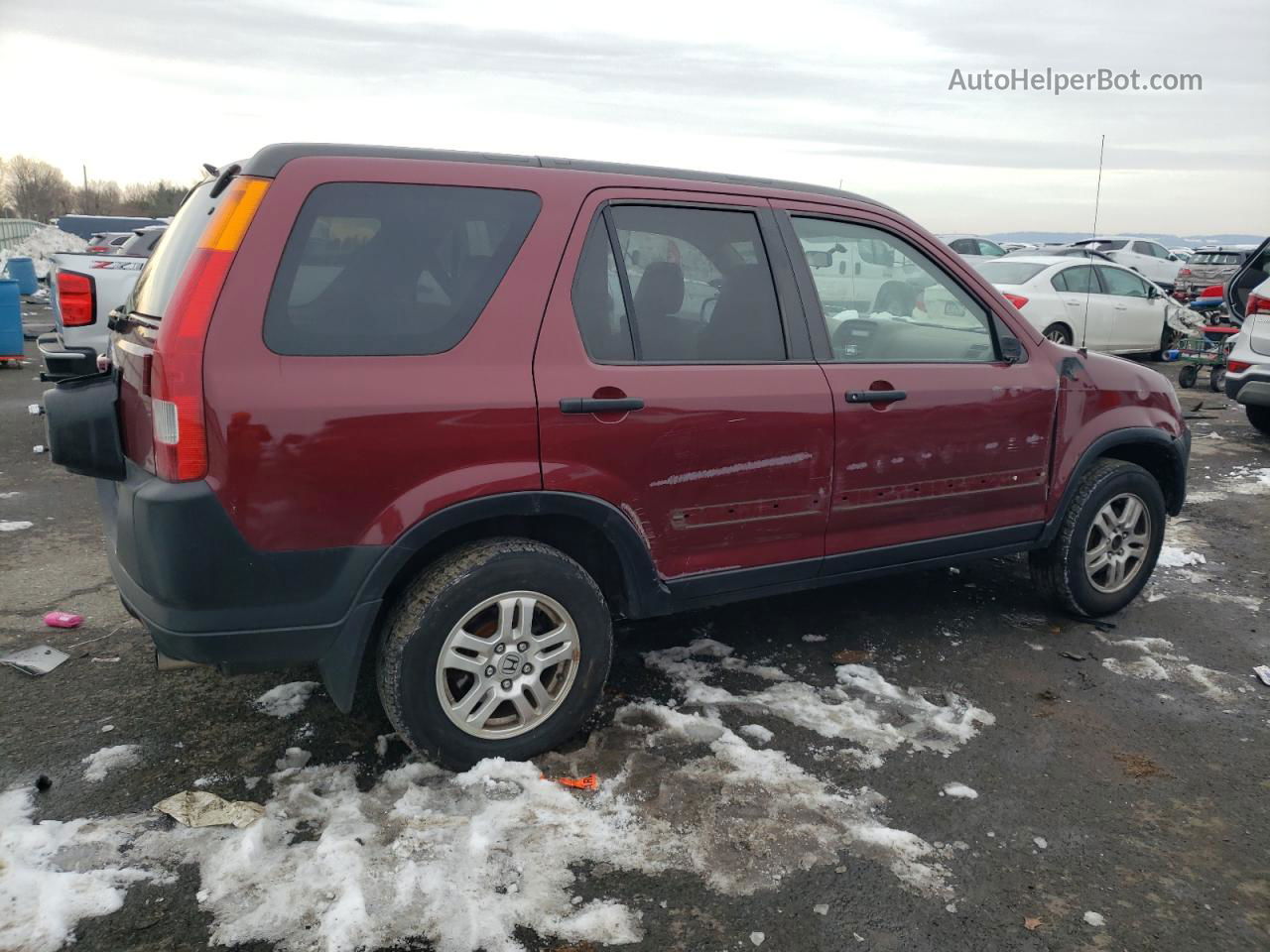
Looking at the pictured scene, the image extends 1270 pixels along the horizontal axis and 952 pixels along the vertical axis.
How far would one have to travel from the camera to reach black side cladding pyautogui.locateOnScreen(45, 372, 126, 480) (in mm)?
2881

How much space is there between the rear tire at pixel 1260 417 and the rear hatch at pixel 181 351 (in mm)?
10124

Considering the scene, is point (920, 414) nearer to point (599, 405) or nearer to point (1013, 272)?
point (599, 405)

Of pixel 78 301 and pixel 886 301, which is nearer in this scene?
pixel 886 301

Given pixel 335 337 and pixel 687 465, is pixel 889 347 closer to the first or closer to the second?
pixel 687 465

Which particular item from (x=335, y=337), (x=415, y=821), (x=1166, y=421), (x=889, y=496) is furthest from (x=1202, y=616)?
(x=335, y=337)

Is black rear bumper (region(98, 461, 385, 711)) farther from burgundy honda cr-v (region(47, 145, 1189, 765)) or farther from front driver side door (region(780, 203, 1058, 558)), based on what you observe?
front driver side door (region(780, 203, 1058, 558))

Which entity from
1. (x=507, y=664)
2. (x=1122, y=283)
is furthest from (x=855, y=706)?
(x=1122, y=283)

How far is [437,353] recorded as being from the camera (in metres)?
2.85

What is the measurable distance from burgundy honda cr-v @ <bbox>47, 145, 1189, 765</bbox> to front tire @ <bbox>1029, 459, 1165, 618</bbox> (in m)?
0.69

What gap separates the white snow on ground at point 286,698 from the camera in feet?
11.5

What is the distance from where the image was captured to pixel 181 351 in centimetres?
254

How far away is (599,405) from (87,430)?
156cm

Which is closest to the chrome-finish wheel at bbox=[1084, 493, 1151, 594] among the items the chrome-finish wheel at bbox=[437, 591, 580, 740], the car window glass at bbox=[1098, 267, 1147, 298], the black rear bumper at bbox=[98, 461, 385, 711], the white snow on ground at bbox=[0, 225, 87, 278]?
the chrome-finish wheel at bbox=[437, 591, 580, 740]

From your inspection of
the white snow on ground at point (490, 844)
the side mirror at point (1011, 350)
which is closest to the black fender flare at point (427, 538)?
the white snow on ground at point (490, 844)
